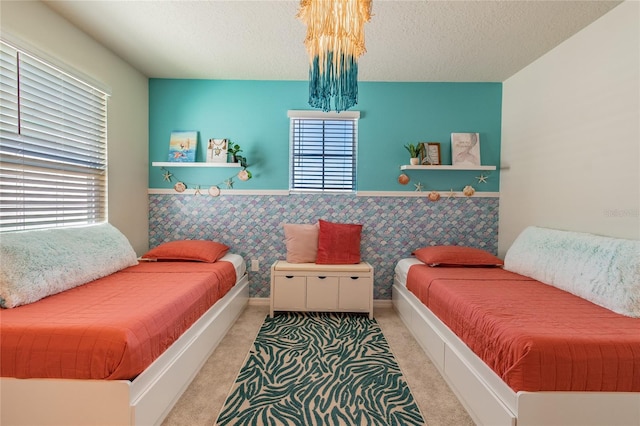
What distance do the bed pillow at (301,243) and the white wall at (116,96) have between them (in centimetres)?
157

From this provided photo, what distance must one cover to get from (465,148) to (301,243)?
2.04 meters

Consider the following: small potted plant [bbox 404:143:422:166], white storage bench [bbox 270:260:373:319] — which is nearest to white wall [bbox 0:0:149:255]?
white storage bench [bbox 270:260:373:319]

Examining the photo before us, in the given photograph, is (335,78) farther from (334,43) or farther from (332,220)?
(332,220)

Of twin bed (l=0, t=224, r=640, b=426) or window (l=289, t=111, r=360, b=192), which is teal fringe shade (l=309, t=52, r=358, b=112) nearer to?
twin bed (l=0, t=224, r=640, b=426)

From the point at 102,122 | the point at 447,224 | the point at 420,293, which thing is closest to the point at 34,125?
the point at 102,122

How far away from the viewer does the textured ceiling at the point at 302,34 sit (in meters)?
2.22

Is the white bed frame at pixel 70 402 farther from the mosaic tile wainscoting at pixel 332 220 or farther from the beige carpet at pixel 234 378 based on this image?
the mosaic tile wainscoting at pixel 332 220

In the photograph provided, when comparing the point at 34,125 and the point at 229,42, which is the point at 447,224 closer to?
the point at 229,42

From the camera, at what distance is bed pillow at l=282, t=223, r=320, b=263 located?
3395mm

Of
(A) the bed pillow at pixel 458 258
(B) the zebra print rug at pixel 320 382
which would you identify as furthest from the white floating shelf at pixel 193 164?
(A) the bed pillow at pixel 458 258

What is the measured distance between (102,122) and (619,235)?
4.06 meters

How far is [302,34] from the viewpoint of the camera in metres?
2.58

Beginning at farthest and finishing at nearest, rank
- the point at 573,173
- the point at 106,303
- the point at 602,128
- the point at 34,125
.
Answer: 1. the point at 573,173
2. the point at 602,128
3. the point at 34,125
4. the point at 106,303

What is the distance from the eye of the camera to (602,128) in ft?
7.57
